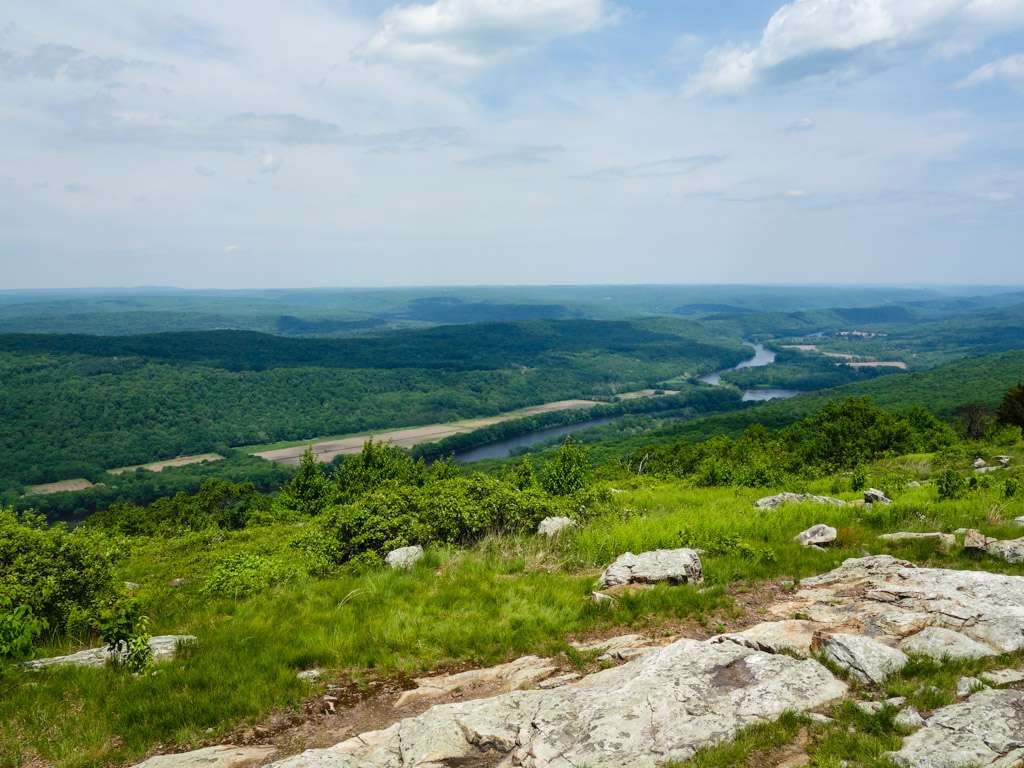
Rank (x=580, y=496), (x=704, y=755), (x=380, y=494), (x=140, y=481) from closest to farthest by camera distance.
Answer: (x=704, y=755) → (x=380, y=494) → (x=580, y=496) → (x=140, y=481)

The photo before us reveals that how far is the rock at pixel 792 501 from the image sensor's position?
1598cm

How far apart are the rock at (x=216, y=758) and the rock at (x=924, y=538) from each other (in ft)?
40.5

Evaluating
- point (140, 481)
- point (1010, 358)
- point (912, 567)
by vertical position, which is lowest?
point (140, 481)

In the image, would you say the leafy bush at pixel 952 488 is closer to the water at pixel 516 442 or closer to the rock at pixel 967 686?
the rock at pixel 967 686

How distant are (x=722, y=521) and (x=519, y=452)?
120404mm

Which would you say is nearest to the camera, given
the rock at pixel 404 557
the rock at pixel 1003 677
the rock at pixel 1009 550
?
the rock at pixel 1003 677

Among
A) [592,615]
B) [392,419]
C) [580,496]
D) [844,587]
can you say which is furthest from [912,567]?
[392,419]

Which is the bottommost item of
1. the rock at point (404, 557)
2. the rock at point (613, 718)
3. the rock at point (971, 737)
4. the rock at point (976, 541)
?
the rock at point (404, 557)

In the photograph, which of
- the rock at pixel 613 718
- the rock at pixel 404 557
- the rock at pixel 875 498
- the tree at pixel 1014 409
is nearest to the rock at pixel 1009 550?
the rock at pixel 875 498

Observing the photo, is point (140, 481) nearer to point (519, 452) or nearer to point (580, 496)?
point (519, 452)

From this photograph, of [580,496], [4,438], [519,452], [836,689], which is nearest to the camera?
[836,689]

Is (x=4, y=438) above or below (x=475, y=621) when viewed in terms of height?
below

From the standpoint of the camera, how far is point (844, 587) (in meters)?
9.73

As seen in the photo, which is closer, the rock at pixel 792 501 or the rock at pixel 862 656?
the rock at pixel 862 656
